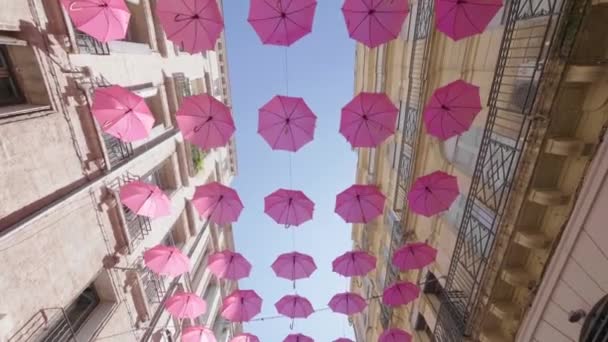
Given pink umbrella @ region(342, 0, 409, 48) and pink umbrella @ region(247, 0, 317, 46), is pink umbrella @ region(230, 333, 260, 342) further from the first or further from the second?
pink umbrella @ region(342, 0, 409, 48)

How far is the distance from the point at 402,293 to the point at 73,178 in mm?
11204

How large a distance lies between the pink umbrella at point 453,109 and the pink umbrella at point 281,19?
373cm

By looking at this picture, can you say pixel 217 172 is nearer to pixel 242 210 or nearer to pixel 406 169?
pixel 242 210

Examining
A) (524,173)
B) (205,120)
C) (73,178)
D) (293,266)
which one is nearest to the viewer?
(524,173)

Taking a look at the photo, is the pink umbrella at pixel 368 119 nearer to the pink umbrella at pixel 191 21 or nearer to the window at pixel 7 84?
the pink umbrella at pixel 191 21

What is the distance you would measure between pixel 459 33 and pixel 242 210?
8.43m

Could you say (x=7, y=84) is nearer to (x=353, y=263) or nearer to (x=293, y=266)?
(x=293, y=266)

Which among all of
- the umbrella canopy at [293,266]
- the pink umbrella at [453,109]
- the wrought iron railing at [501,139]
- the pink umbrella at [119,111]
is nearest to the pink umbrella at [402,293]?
the wrought iron railing at [501,139]

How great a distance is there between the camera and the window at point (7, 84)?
7141 millimetres

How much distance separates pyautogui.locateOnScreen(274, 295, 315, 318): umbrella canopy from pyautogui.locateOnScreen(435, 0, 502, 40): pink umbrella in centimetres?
1144

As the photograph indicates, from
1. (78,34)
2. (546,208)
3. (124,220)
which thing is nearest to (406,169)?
(546,208)

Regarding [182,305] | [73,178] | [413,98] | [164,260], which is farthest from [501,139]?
[182,305]

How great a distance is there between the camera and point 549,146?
5.99 m

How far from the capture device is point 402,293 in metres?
12.2
